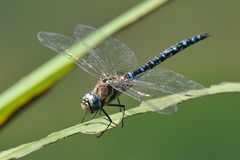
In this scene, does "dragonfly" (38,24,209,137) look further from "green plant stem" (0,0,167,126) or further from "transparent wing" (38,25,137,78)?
"green plant stem" (0,0,167,126)

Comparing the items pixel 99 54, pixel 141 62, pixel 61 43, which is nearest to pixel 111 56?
pixel 99 54

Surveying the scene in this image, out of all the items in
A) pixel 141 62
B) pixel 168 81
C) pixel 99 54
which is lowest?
pixel 141 62

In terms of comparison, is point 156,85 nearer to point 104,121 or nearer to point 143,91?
point 143,91

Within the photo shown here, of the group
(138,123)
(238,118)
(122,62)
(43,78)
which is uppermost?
(43,78)

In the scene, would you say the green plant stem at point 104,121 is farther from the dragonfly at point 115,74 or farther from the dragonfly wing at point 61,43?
the dragonfly wing at point 61,43

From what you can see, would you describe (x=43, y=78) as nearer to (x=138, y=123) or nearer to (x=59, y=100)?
(x=138, y=123)

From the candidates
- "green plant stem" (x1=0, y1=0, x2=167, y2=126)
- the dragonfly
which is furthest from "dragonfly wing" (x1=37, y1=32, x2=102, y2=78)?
"green plant stem" (x1=0, y1=0, x2=167, y2=126)

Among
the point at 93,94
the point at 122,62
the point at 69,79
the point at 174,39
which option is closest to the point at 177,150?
the point at 122,62
